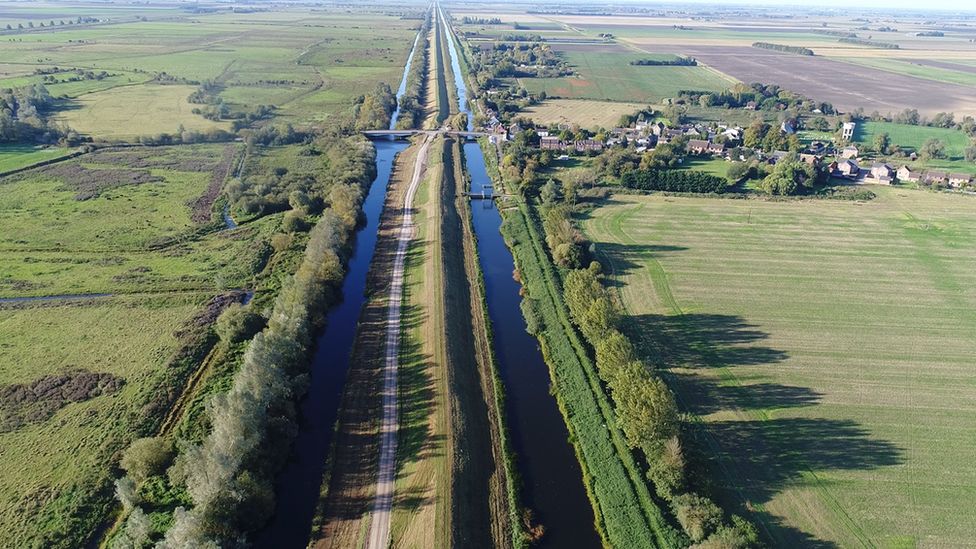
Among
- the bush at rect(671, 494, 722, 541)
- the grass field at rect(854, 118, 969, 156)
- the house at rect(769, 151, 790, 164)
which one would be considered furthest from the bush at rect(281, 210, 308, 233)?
the grass field at rect(854, 118, 969, 156)

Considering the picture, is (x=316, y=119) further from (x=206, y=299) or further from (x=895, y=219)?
(x=895, y=219)

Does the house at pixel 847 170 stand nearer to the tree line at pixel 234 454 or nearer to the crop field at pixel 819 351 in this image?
the crop field at pixel 819 351

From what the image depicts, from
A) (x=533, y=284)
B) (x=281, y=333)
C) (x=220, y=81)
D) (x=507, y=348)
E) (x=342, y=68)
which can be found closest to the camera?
(x=281, y=333)

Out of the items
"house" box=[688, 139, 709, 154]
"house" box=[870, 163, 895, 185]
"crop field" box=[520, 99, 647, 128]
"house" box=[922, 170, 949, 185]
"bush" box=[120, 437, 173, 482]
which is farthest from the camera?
"crop field" box=[520, 99, 647, 128]

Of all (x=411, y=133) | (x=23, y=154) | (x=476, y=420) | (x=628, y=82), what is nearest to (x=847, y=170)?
(x=411, y=133)

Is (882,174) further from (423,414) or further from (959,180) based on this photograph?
(423,414)

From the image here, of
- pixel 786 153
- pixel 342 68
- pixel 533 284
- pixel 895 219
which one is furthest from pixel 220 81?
pixel 895 219

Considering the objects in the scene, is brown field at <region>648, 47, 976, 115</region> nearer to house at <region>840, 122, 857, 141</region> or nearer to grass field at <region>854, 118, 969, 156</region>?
grass field at <region>854, 118, 969, 156</region>
